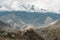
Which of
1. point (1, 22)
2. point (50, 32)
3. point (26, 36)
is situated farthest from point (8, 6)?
point (50, 32)

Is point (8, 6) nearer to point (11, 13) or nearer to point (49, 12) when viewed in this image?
point (11, 13)

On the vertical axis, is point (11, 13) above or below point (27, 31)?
above

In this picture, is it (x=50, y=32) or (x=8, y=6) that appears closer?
(x=50, y=32)

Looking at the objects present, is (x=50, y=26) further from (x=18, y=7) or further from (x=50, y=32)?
(x=18, y=7)

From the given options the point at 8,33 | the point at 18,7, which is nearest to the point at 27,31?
the point at 8,33

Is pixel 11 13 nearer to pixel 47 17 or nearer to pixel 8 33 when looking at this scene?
pixel 8 33

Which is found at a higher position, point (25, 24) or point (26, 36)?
point (25, 24)

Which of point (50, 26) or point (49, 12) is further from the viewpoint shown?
point (49, 12)
